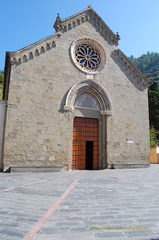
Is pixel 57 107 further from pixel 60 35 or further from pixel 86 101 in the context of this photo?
pixel 60 35

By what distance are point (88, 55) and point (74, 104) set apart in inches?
176

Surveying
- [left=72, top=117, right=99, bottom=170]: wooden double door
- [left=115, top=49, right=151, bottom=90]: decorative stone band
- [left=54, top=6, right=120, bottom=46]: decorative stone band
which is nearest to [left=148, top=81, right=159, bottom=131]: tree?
[left=115, top=49, right=151, bottom=90]: decorative stone band

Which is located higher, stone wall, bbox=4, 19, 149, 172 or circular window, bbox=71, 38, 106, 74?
circular window, bbox=71, 38, 106, 74

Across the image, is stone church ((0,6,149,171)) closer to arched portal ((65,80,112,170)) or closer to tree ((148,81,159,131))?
arched portal ((65,80,112,170))

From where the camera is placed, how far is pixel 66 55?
13305 mm

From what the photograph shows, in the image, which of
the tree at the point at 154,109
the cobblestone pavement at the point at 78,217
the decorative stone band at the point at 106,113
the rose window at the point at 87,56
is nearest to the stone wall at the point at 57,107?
the decorative stone band at the point at 106,113

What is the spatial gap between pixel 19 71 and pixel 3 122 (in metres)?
3.42

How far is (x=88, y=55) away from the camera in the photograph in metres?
14.7

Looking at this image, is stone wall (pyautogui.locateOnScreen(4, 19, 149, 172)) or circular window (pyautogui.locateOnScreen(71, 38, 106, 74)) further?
circular window (pyautogui.locateOnScreen(71, 38, 106, 74))

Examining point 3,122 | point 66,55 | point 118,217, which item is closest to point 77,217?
point 118,217

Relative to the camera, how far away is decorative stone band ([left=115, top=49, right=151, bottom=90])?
15547 mm

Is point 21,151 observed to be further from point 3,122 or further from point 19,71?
point 19,71

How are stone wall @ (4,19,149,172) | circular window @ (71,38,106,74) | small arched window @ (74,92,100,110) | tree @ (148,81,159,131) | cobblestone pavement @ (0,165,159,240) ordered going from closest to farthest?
cobblestone pavement @ (0,165,159,240) → stone wall @ (4,19,149,172) → small arched window @ (74,92,100,110) → circular window @ (71,38,106,74) → tree @ (148,81,159,131)

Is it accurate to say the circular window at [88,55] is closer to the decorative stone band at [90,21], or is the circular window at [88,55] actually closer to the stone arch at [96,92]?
the stone arch at [96,92]
